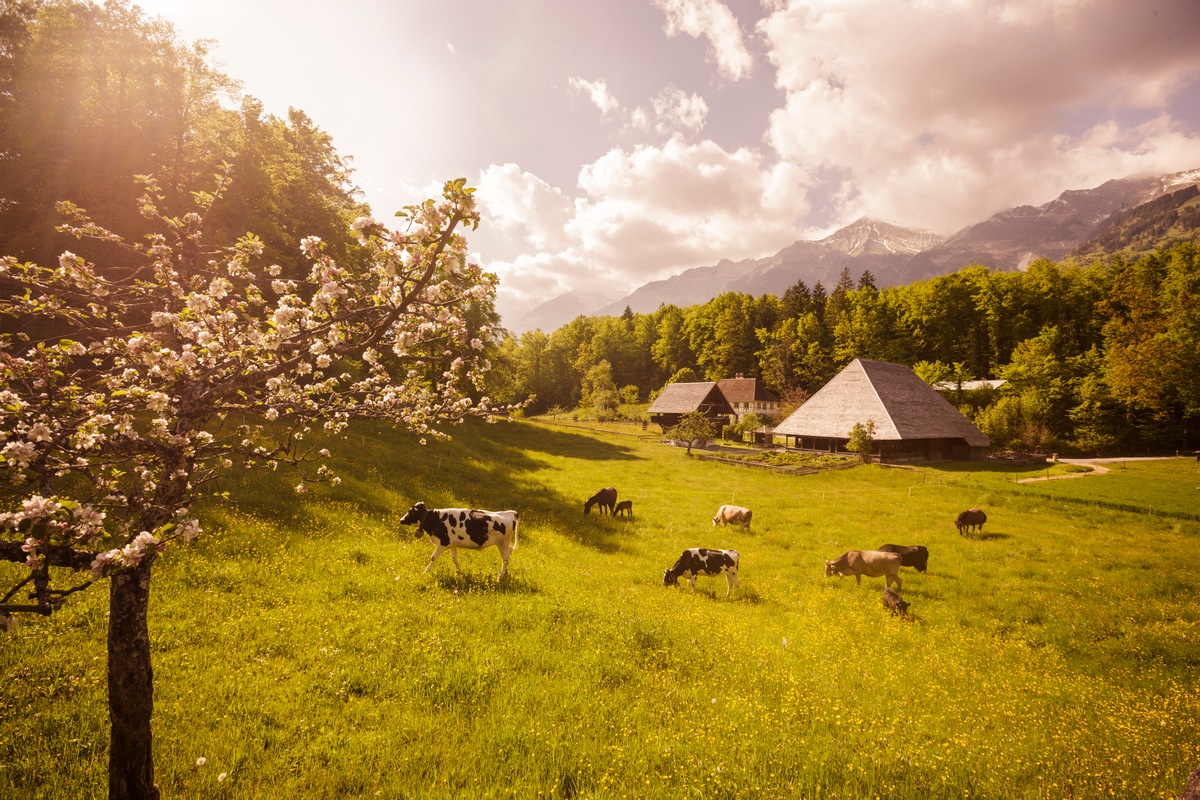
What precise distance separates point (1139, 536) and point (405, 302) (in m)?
32.5

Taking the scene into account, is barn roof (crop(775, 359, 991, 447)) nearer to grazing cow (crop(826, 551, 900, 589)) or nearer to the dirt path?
the dirt path

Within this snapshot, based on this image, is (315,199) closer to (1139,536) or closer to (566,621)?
(566,621)

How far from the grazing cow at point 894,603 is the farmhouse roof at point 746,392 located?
64284mm

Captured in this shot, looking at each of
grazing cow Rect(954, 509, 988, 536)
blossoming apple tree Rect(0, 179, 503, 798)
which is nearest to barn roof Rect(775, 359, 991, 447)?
grazing cow Rect(954, 509, 988, 536)

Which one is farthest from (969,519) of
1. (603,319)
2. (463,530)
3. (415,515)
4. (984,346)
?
(603,319)

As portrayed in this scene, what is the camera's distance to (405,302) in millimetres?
4398

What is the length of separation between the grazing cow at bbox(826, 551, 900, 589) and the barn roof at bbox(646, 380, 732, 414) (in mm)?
50350

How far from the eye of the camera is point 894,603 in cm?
1204

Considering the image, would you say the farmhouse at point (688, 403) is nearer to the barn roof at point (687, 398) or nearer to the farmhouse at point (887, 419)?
the barn roof at point (687, 398)

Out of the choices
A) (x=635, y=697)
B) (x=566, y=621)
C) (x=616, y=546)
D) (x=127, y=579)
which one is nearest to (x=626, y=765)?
(x=635, y=697)

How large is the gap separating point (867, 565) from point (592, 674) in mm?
11479

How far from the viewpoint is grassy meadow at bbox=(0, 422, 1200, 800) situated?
5.16 m

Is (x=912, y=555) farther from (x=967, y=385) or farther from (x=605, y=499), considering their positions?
(x=967, y=385)

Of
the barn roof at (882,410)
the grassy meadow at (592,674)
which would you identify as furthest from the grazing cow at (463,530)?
the barn roof at (882,410)
